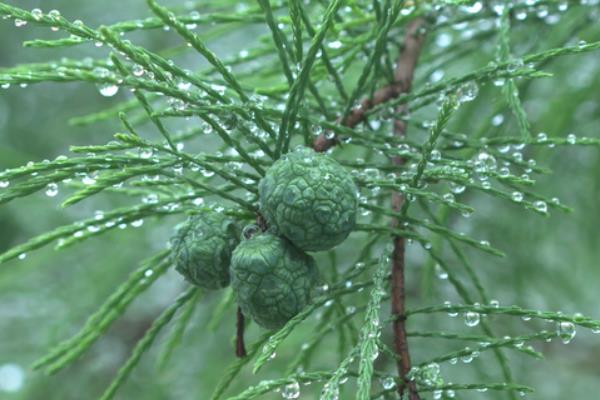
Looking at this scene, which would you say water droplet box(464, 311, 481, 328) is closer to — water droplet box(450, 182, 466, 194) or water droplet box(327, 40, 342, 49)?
water droplet box(450, 182, 466, 194)

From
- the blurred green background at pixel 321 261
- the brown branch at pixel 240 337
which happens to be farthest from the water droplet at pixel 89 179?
the blurred green background at pixel 321 261

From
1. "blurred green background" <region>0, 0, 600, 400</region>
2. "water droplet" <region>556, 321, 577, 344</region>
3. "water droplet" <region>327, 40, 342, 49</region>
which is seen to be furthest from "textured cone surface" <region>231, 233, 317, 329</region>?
"blurred green background" <region>0, 0, 600, 400</region>

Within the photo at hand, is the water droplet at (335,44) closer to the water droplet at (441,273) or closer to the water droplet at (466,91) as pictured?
the water droplet at (466,91)

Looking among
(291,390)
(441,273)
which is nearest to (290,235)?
(291,390)

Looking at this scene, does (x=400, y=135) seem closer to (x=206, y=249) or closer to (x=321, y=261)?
(x=206, y=249)

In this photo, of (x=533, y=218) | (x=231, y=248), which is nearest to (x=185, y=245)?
(x=231, y=248)

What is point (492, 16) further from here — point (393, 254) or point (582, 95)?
point (393, 254)
